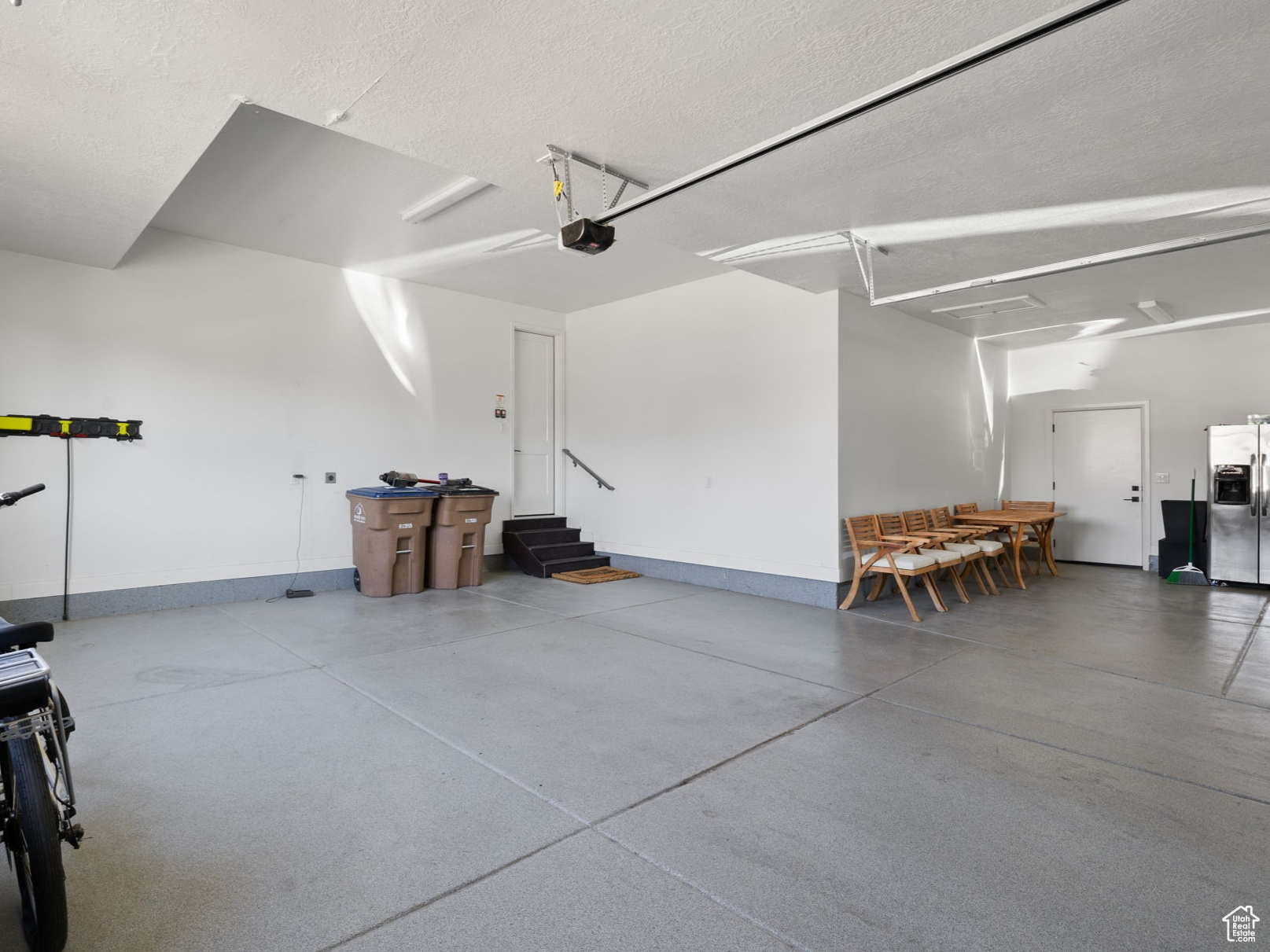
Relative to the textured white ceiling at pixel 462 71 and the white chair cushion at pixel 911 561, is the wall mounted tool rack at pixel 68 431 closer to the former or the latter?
the textured white ceiling at pixel 462 71

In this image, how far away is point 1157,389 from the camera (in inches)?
309

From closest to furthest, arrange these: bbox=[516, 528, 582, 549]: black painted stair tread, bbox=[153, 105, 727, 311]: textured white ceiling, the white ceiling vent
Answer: bbox=[153, 105, 727, 311]: textured white ceiling
the white ceiling vent
bbox=[516, 528, 582, 549]: black painted stair tread

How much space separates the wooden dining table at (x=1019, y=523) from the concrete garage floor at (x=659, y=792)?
7.39 feet

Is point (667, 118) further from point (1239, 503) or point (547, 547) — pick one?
point (1239, 503)

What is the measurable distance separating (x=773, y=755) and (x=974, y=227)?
3.58 meters

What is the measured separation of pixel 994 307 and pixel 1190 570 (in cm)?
370

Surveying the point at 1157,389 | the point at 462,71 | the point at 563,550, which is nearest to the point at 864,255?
the point at 462,71

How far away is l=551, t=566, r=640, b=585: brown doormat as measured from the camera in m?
6.88

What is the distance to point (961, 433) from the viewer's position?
7.86 metres

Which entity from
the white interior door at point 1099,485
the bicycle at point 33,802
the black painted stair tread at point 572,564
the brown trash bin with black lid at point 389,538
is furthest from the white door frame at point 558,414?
the bicycle at point 33,802

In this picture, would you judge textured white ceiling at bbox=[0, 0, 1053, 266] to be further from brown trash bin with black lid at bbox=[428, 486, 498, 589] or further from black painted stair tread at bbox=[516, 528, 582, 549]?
black painted stair tread at bbox=[516, 528, 582, 549]

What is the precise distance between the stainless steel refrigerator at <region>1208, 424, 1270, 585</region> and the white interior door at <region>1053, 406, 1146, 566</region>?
104 centimetres

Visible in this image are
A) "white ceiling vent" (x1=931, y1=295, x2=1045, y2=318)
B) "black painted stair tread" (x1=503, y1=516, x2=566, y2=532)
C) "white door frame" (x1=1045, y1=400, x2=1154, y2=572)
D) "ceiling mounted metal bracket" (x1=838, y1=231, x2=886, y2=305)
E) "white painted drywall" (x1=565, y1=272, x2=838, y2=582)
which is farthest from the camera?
"white door frame" (x1=1045, y1=400, x2=1154, y2=572)

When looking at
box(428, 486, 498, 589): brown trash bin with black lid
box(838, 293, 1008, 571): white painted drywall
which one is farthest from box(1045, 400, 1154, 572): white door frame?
box(428, 486, 498, 589): brown trash bin with black lid
